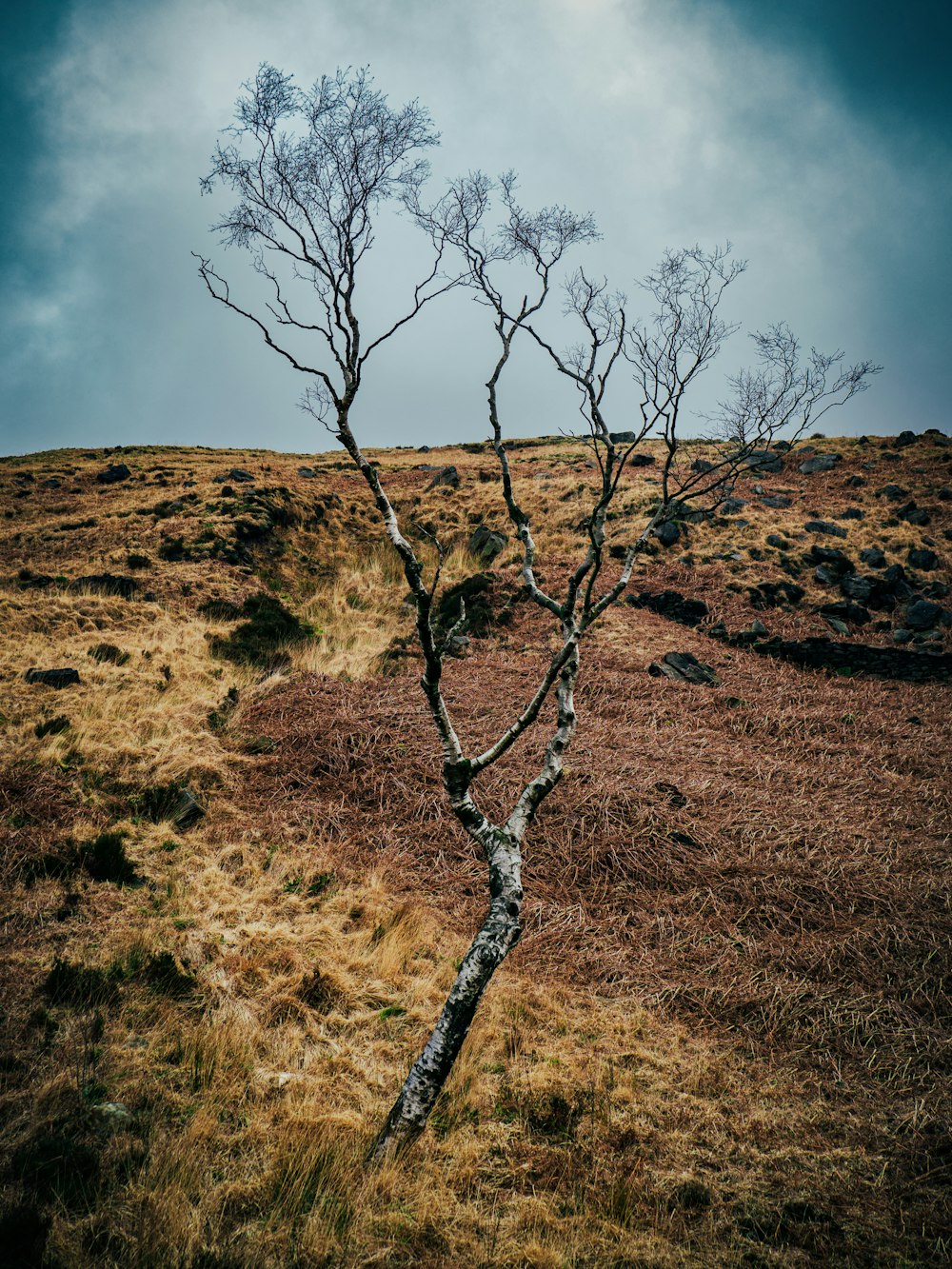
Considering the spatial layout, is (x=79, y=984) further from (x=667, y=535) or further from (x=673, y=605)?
(x=667, y=535)

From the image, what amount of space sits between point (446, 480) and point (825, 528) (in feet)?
53.8

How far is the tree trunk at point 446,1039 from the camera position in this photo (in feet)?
14.3

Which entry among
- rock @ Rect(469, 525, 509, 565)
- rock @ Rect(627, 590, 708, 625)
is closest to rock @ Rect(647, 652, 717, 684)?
rock @ Rect(627, 590, 708, 625)

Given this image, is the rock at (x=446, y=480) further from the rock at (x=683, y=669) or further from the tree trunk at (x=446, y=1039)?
the tree trunk at (x=446, y=1039)

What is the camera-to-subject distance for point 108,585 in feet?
53.8

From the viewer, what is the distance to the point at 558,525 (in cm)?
2359

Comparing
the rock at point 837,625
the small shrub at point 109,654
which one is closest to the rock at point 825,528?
the rock at point 837,625

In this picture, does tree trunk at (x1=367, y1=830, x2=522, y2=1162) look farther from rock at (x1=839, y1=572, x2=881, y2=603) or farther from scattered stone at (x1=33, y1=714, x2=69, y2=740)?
rock at (x1=839, y1=572, x2=881, y2=603)

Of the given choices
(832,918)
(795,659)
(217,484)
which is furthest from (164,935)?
(217,484)

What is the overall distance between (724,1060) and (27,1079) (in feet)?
18.9

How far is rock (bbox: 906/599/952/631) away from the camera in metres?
16.3

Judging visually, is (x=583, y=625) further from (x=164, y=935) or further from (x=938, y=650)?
(x=938, y=650)

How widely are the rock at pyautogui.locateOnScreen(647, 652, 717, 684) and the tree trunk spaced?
32.9ft

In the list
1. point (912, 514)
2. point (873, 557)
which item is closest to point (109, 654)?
point (873, 557)
